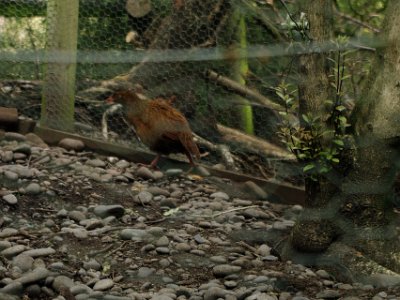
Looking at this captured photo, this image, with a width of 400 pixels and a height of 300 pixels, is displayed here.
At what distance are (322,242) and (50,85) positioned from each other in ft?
5.87

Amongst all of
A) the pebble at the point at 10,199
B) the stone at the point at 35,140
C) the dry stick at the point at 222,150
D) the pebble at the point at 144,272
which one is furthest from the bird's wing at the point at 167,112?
the pebble at the point at 144,272

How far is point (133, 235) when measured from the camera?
271 cm

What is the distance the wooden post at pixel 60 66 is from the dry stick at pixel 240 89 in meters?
0.68

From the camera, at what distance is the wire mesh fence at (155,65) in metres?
3.75

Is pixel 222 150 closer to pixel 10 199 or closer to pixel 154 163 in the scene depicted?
pixel 154 163

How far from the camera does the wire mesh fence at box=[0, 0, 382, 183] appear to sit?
375cm

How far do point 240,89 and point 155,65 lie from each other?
0.44m

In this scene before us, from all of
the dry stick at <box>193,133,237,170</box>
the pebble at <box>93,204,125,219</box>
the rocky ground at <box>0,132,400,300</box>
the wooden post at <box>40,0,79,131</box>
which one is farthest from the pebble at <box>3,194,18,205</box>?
the dry stick at <box>193,133,237,170</box>

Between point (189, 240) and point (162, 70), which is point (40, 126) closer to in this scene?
point (162, 70)

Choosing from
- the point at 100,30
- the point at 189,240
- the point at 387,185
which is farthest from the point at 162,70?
the point at 387,185

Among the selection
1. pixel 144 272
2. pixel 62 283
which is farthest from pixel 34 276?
pixel 144 272

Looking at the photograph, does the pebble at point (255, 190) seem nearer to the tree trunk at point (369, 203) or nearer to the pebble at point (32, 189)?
the tree trunk at point (369, 203)

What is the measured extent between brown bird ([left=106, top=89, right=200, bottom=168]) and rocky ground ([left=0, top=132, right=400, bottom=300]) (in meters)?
0.11

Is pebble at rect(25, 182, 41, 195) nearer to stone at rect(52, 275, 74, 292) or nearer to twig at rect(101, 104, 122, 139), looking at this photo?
stone at rect(52, 275, 74, 292)
